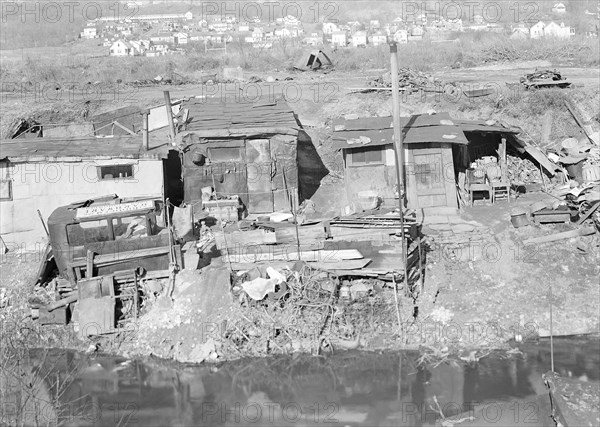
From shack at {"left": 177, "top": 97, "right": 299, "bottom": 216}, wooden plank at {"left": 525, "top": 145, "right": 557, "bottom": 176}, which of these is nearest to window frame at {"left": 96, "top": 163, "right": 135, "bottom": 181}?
shack at {"left": 177, "top": 97, "right": 299, "bottom": 216}

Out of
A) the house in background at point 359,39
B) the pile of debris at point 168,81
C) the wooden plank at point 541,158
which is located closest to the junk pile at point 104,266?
the wooden plank at point 541,158

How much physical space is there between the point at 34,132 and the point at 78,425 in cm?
1303

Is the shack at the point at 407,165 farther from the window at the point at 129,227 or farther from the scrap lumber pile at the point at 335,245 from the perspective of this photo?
the window at the point at 129,227

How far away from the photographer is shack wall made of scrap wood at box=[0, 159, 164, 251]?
17.2 m

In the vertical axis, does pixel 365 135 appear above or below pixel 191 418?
above

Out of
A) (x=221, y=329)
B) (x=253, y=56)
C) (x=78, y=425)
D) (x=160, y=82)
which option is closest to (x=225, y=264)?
(x=221, y=329)

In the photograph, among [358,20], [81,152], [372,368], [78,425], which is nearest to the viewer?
[78,425]

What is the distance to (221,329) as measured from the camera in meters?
13.8

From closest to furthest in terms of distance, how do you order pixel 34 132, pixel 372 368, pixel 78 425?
pixel 78 425 → pixel 372 368 → pixel 34 132

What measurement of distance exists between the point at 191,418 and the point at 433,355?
4.89m

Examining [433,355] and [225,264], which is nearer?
[433,355]

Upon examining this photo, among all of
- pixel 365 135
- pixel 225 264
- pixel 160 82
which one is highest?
pixel 160 82

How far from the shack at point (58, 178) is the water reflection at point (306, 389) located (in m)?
4.42

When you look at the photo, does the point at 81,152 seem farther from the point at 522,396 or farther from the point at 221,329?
the point at 522,396
